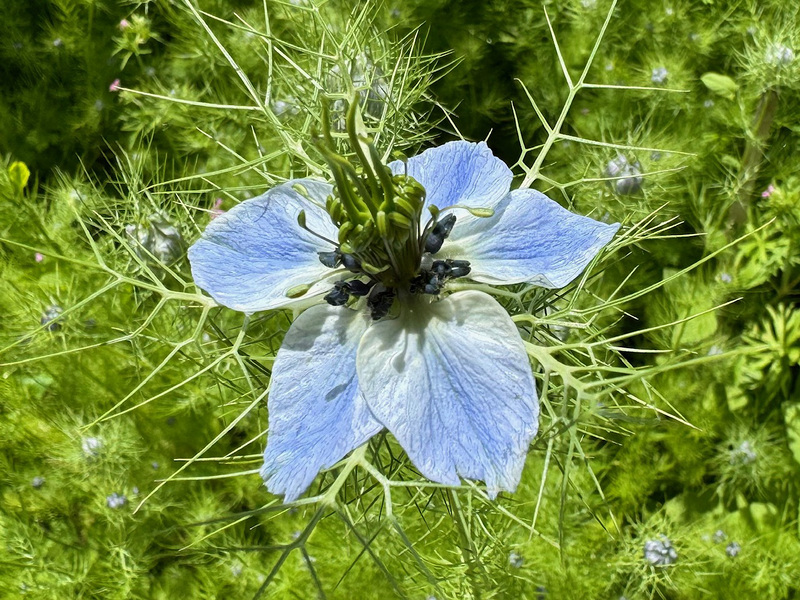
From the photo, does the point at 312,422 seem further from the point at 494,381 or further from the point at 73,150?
the point at 73,150

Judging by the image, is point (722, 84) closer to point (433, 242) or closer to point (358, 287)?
point (433, 242)

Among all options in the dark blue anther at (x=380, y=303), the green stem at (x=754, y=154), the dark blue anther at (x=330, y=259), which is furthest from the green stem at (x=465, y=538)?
the green stem at (x=754, y=154)

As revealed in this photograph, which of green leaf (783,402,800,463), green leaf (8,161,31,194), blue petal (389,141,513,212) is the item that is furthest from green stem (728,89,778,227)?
green leaf (8,161,31,194)

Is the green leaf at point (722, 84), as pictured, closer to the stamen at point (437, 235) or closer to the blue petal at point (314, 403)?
the stamen at point (437, 235)

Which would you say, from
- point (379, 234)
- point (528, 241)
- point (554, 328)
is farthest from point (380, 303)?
point (554, 328)

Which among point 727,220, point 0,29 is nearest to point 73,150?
point 0,29
